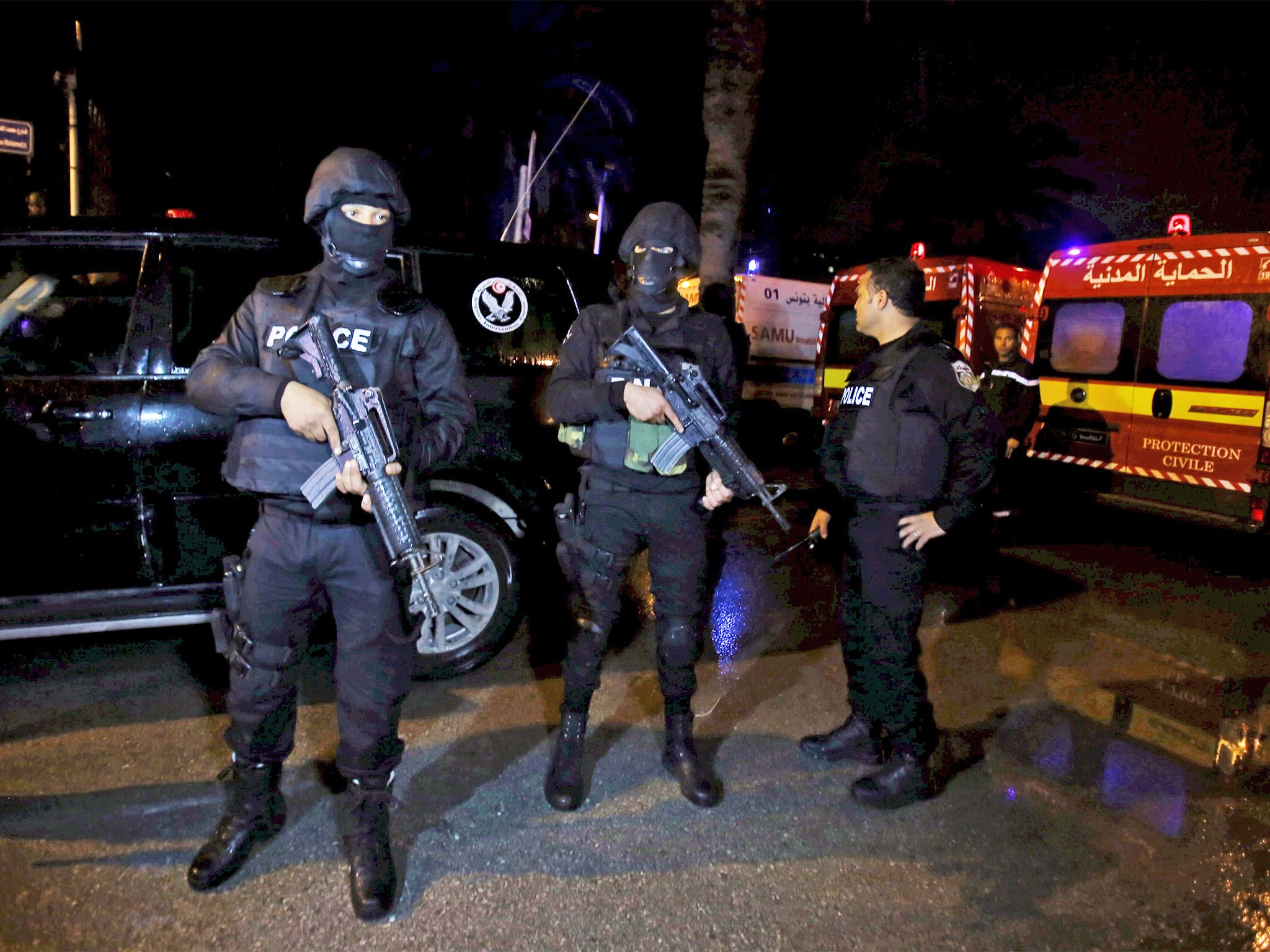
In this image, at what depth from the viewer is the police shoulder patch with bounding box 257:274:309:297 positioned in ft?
7.79

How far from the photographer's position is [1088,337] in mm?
8016

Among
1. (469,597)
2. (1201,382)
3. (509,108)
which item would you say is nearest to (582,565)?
(469,597)

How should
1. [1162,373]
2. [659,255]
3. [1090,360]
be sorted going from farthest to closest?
[1090,360]
[1162,373]
[659,255]

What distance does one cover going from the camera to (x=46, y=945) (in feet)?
6.95

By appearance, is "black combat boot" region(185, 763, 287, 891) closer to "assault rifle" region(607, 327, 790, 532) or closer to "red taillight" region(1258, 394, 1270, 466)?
"assault rifle" region(607, 327, 790, 532)

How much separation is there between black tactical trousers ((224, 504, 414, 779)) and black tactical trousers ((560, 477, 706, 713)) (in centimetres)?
68

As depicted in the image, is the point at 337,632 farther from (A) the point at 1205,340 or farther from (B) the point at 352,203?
(A) the point at 1205,340

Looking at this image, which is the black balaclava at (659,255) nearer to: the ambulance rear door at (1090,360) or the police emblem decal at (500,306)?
the police emblem decal at (500,306)

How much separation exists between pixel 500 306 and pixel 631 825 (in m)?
2.32

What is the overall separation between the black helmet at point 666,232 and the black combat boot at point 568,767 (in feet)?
5.30

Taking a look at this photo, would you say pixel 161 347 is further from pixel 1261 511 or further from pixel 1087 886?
pixel 1261 511

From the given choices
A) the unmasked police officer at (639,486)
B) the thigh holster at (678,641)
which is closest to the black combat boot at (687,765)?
the unmasked police officer at (639,486)

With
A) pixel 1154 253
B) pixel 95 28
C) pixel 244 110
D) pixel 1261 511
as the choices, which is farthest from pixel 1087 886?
pixel 244 110

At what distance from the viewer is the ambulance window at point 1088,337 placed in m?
7.75
